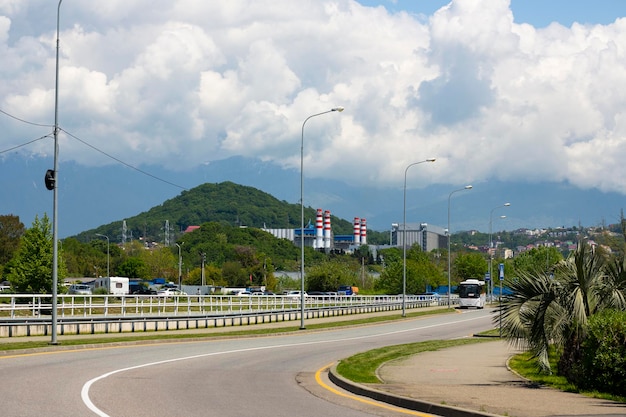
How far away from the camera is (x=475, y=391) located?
1705cm

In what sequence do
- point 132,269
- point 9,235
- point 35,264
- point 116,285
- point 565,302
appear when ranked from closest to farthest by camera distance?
point 565,302, point 35,264, point 116,285, point 9,235, point 132,269

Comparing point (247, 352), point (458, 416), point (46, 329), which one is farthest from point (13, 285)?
point (458, 416)

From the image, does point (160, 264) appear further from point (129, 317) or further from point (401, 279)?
point (129, 317)

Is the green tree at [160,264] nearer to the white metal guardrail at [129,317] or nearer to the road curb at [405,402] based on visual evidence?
the white metal guardrail at [129,317]

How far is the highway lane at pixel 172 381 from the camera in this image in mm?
14359

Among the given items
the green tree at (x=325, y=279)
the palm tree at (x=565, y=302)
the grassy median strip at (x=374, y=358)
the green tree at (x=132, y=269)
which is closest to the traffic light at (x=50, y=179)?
the grassy median strip at (x=374, y=358)

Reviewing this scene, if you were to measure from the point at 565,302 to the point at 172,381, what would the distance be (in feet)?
28.3

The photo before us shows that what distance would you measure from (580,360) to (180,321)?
3036cm

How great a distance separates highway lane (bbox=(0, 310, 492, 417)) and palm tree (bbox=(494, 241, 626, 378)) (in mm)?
4778

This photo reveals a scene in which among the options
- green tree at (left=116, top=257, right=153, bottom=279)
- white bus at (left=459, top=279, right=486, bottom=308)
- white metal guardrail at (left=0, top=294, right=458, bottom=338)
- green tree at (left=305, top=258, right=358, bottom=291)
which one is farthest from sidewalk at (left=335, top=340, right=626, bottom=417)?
green tree at (left=116, top=257, right=153, bottom=279)

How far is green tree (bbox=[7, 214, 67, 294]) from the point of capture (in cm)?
8144

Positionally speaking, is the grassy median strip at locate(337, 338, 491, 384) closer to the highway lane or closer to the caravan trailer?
the highway lane

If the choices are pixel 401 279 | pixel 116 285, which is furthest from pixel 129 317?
pixel 401 279

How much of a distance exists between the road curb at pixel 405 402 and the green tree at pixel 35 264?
221 ft
